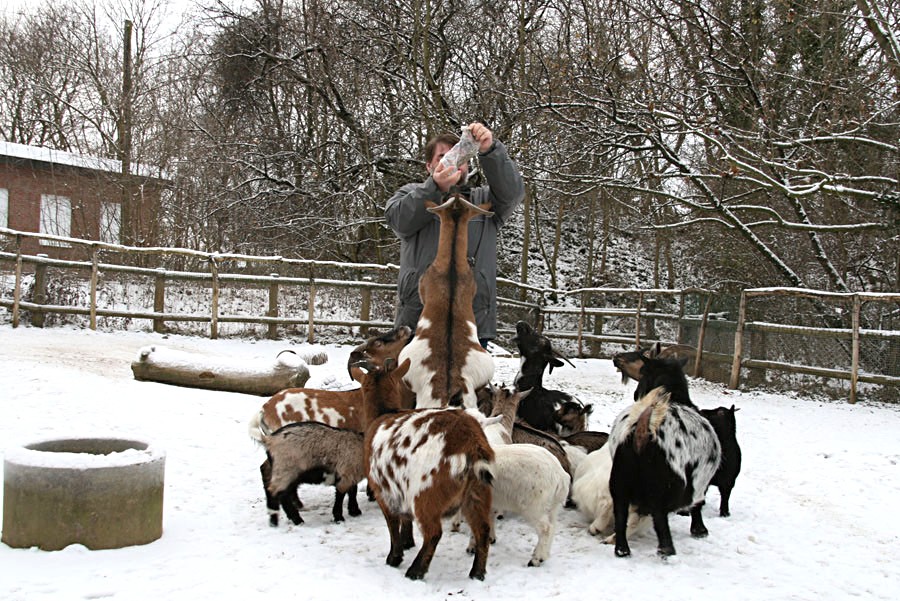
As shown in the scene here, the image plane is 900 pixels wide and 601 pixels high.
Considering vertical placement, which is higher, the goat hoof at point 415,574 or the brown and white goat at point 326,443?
the brown and white goat at point 326,443

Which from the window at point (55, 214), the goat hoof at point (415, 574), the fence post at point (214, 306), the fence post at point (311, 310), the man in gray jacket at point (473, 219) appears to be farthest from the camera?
the window at point (55, 214)

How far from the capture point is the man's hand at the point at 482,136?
3.93 m

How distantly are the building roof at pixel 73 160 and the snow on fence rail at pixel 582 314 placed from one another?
189 inches

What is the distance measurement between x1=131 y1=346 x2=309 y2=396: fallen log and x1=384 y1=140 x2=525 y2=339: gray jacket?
4.44m

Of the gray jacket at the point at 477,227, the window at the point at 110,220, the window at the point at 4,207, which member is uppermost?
the window at the point at 4,207

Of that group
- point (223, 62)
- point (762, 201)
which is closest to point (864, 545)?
point (762, 201)

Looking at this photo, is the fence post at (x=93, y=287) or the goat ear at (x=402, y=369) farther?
the fence post at (x=93, y=287)

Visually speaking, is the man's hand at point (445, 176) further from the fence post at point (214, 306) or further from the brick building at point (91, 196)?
the brick building at point (91, 196)

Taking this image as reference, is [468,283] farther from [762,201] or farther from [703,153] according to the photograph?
[762,201]

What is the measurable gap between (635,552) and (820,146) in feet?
35.9

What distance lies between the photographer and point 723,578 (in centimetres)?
361

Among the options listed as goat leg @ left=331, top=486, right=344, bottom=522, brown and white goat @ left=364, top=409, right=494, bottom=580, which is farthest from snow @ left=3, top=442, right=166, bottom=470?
brown and white goat @ left=364, top=409, right=494, bottom=580

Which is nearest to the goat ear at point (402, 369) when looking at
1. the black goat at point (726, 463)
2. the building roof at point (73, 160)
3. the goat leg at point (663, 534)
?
the goat leg at point (663, 534)

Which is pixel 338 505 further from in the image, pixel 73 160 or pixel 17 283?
pixel 73 160
